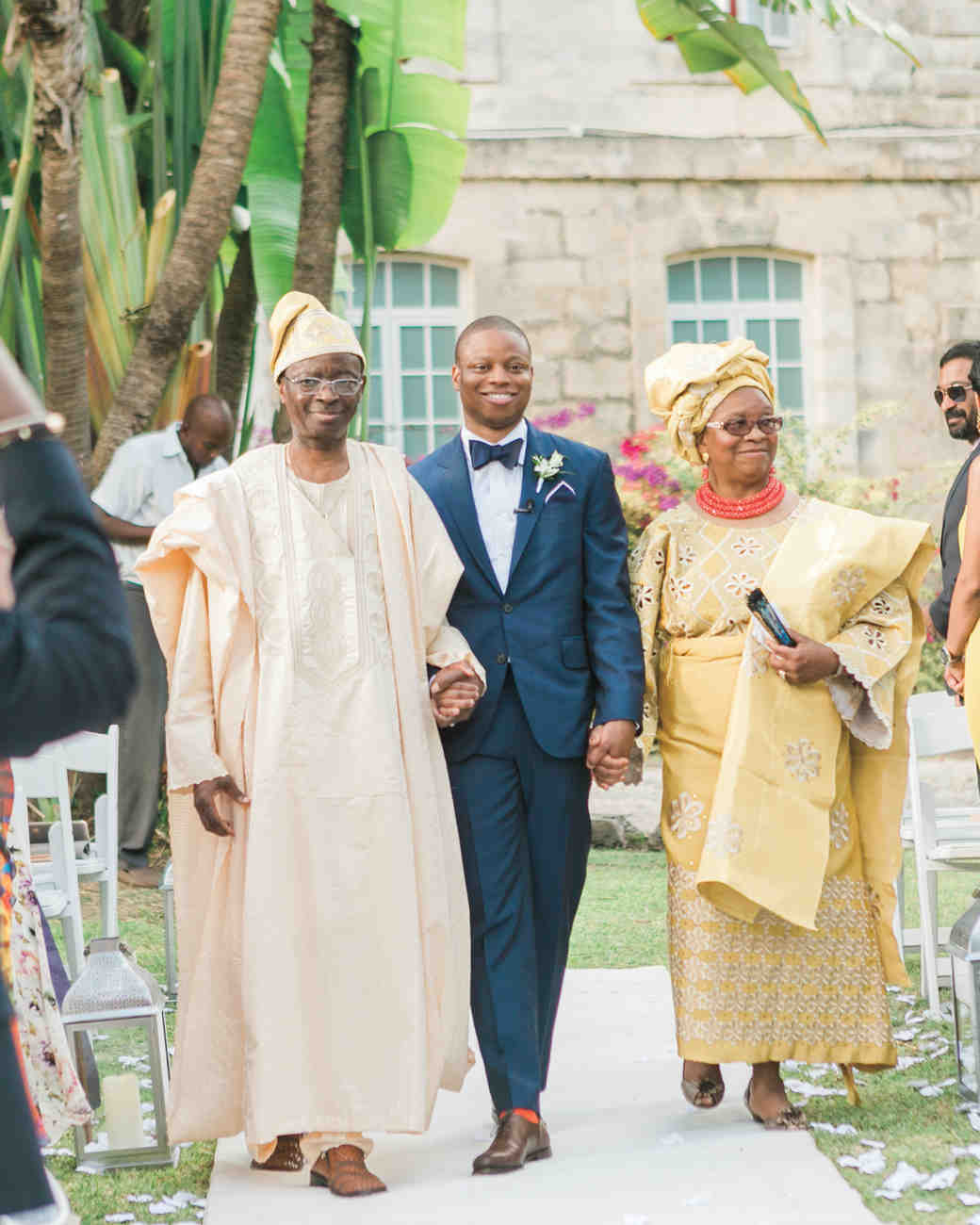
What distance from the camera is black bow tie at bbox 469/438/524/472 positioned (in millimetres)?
5410

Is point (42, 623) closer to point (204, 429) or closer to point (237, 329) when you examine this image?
point (204, 429)

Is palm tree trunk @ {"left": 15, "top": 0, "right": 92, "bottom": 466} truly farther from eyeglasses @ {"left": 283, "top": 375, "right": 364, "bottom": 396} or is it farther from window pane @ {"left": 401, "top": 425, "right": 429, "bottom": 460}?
window pane @ {"left": 401, "top": 425, "right": 429, "bottom": 460}

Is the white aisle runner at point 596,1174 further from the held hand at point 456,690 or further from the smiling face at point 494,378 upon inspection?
the smiling face at point 494,378

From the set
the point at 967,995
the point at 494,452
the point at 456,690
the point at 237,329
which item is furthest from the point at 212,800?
the point at 237,329

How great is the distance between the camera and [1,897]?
10.7 feet

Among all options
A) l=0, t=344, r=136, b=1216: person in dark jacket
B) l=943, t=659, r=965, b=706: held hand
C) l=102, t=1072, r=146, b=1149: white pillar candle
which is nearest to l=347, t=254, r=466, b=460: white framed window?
l=943, t=659, r=965, b=706: held hand

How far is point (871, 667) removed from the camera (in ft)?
17.3

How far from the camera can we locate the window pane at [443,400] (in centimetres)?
1675

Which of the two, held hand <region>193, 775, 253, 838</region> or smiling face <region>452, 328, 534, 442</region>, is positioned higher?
smiling face <region>452, 328, 534, 442</region>

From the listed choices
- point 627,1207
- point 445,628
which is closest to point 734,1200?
point 627,1207

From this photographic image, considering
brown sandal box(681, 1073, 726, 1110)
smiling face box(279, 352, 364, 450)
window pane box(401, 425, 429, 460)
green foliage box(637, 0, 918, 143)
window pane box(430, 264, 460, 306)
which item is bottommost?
brown sandal box(681, 1073, 726, 1110)

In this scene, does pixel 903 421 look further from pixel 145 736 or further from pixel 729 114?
pixel 145 736

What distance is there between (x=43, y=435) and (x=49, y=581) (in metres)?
0.16

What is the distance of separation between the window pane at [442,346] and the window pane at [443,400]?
122 millimetres
